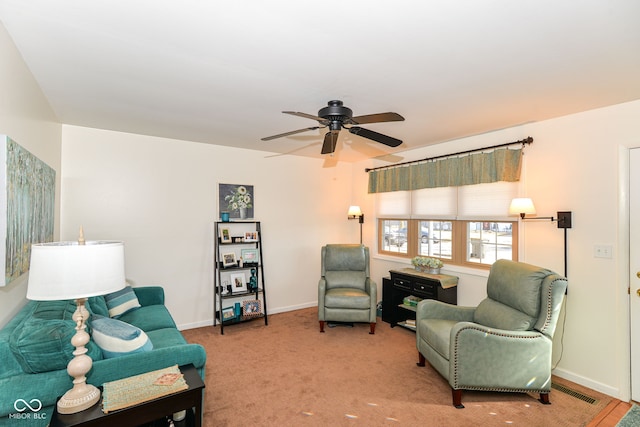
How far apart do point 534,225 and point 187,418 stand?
3.44 metres

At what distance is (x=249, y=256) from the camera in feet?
14.6

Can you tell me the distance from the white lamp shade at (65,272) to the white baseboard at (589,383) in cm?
377

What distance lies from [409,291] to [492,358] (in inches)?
62.6

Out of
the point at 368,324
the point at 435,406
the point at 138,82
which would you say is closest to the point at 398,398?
the point at 435,406

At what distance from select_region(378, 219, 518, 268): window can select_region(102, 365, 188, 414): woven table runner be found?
338 centimetres

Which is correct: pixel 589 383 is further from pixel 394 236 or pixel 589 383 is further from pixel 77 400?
pixel 77 400

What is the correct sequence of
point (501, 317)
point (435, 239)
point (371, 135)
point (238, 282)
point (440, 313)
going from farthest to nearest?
point (238, 282) → point (435, 239) → point (440, 313) → point (501, 317) → point (371, 135)

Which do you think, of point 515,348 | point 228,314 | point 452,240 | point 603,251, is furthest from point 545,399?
point 228,314

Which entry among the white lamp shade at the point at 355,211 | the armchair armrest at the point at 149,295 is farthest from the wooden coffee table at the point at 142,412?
the white lamp shade at the point at 355,211

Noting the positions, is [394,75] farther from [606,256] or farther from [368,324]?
[368,324]

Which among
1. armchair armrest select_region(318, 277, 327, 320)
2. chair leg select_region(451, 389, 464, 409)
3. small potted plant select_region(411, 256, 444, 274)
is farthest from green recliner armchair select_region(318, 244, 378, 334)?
chair leg select_region(451, 389, 464, 409)

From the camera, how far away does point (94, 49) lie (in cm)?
186

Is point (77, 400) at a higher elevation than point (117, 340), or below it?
below

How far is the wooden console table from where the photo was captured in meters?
3.70
